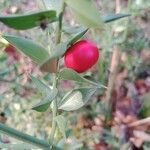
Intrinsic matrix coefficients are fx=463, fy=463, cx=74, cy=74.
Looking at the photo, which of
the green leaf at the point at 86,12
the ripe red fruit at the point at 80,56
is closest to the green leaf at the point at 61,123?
the ripe red fruit at the point at 80,56

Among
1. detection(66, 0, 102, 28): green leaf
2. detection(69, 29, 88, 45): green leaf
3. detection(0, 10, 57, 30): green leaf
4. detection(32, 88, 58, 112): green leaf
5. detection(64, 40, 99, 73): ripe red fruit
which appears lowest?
detection(32, 88, 58, 112): green leaf

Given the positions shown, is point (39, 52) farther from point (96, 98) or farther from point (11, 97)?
point (96, 98)

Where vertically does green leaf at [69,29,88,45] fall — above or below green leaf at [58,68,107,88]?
above

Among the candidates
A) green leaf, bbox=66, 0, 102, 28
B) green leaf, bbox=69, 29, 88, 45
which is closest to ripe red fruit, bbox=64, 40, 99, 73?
green leaf, bbox=69, 29, 88, 45

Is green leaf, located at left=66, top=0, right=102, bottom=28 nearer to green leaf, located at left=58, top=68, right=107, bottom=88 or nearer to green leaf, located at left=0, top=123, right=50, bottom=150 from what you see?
green leaf, located at left=58, top=68, right=107, bottom=88

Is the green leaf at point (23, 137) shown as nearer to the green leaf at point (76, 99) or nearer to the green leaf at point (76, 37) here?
the green leaf at point (76, 99)

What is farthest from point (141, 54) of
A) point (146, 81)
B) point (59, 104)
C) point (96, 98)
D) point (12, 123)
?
point (59, 104)

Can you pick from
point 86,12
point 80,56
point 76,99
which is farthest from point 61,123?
point 86,12
